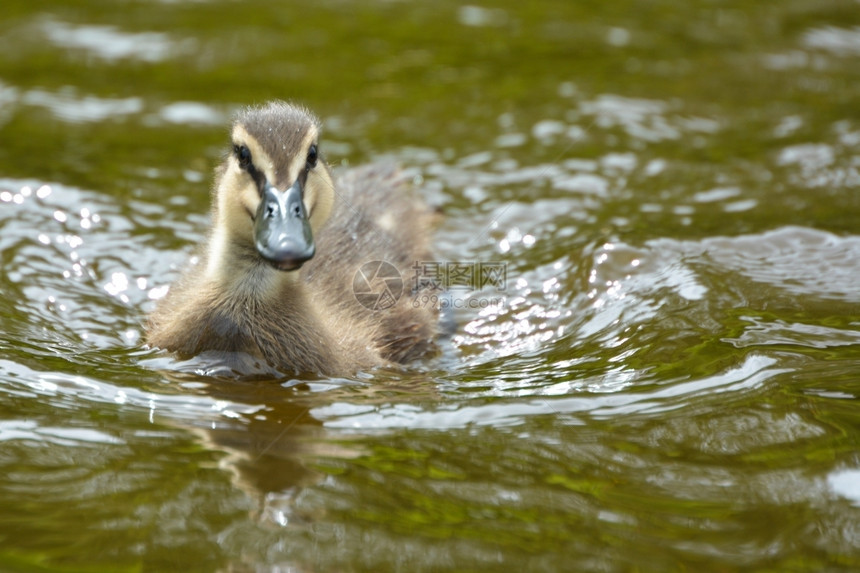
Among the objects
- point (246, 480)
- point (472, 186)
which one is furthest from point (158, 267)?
point (246, 480)

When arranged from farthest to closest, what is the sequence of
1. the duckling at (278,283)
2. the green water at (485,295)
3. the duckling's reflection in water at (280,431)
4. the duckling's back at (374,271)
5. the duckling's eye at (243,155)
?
the duckling's back at (374,271) → the duckling's eye at (243,155) → the duckling at (278,283) → the duckling's reflection in water at (280,431) → the green water at (485,295)

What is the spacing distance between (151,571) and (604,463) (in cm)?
156

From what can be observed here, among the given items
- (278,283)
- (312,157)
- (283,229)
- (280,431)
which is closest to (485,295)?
(278,283)

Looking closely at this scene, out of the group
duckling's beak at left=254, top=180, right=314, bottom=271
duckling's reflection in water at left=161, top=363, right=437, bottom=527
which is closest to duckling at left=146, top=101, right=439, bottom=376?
duckling's beak at left=254, top=180, right=314, bottom=271

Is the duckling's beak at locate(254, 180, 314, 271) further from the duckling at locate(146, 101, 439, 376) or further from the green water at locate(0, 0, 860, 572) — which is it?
the green water at locate(0, 0, 860, 572)

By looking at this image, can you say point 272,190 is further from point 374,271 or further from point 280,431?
point 374,271

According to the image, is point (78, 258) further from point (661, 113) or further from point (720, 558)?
point (661, 113)

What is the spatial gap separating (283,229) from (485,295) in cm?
199

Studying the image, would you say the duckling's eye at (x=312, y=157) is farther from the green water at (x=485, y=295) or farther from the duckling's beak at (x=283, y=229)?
the green water at (x=485, y=295)

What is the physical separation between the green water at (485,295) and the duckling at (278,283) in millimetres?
203

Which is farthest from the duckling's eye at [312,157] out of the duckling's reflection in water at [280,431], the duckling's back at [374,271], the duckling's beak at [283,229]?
the duckling's reflection in water at [280,431]

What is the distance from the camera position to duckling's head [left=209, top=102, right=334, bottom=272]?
3936 mm

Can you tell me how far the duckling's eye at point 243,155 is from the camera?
4.30 meters

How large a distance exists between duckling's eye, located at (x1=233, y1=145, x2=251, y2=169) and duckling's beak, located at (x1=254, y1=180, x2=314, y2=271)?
235 mm
